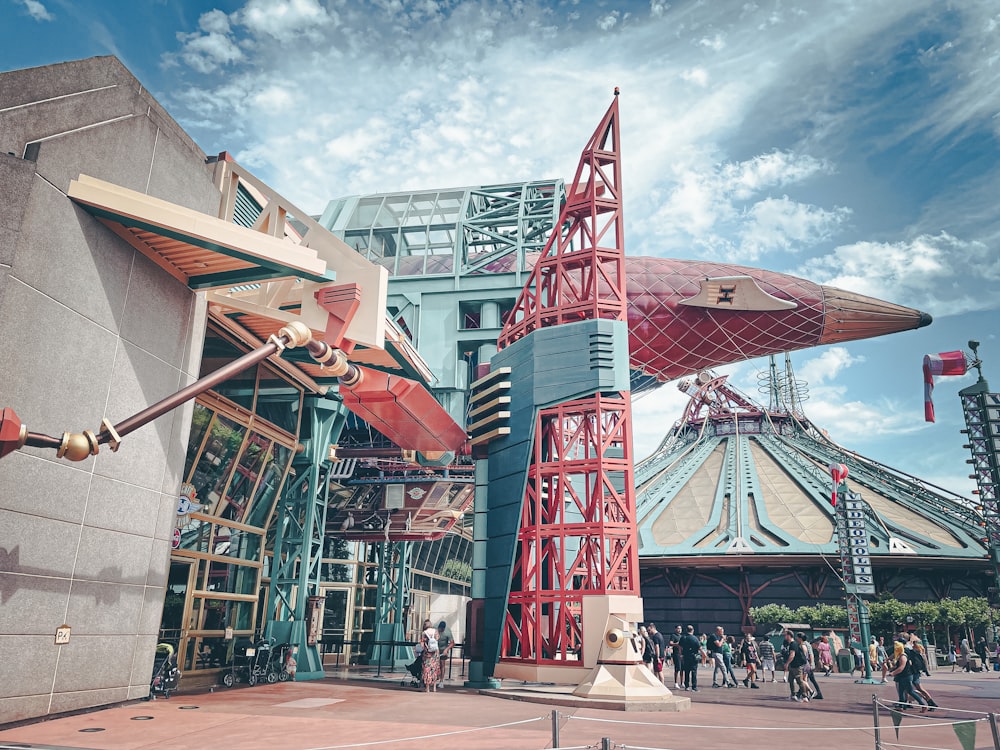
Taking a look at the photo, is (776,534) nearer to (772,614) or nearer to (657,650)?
(772,614)

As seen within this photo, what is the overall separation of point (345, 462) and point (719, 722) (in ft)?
61.7

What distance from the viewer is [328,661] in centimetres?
3278

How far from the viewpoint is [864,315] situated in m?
29.2

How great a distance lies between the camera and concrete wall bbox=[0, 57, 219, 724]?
1084 centimetres

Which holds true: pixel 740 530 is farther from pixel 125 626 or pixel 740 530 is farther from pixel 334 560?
pixel 125 626

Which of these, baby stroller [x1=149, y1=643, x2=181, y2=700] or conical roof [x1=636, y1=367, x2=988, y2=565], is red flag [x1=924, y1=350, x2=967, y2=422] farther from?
baby stroller [x1=149, y1=643, x2=181, y2=700]

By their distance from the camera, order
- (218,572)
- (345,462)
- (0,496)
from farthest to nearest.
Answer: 1. (345,462)
2. (218,572)
3. (0,496)

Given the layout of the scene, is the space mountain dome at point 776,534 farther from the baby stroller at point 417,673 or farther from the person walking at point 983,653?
the baby stroller at point 417,673

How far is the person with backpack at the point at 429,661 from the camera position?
62.5 ft

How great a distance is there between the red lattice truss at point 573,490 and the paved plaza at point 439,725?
2264 millimetres

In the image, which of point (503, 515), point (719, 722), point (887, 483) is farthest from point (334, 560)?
point (887, 483)

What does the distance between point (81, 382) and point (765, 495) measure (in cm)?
4829

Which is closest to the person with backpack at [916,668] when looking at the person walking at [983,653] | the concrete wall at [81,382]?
the concrete wall at [81,382]

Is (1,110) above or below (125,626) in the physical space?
above
